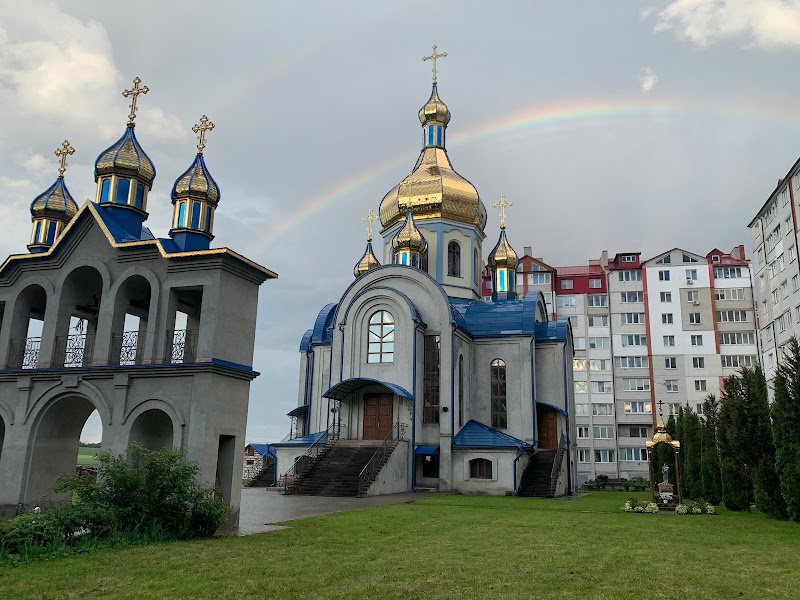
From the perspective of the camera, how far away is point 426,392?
27.6m

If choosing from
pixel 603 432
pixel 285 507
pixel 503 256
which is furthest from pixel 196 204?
pixel 603 432

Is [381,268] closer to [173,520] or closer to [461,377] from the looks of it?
[461,377]

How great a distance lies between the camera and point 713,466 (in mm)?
22625

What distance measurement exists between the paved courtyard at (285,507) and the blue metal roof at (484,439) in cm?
309

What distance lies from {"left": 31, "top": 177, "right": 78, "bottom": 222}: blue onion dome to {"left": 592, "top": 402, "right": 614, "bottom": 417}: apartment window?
43.5 meters

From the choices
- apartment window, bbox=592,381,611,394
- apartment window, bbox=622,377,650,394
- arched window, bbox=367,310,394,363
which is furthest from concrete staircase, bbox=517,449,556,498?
apartment window, bbox=622,377,650,394

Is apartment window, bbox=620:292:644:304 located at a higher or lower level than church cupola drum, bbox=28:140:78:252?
higher

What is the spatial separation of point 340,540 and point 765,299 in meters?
34.9

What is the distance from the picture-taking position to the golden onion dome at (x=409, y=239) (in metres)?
31.8

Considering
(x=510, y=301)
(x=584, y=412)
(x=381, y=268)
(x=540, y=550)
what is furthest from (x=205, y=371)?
(x=584, y=412)

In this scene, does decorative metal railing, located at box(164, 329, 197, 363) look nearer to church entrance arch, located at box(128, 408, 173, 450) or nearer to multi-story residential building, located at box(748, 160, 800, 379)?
church entrance arch, located at box(128, 408, 173, 450)

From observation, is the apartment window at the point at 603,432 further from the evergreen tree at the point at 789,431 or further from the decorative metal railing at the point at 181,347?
the decorative metal railing at the point at 181,347

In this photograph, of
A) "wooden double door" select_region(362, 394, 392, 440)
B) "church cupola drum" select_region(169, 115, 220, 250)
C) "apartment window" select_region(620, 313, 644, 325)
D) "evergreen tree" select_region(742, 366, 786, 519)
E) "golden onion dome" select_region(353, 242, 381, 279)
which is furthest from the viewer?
"apartment window" select_region(620, 313, 644, 325)

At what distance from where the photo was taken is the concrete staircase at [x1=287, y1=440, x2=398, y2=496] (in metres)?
22.6
